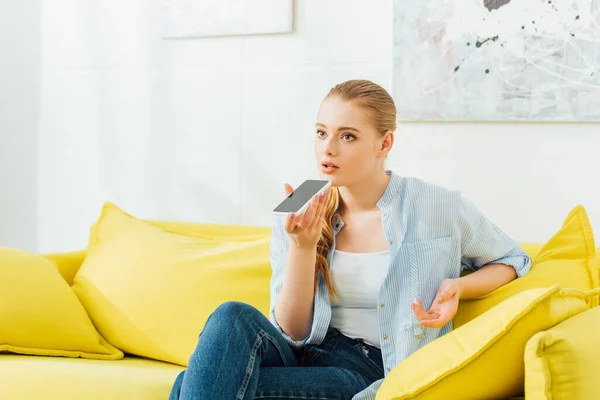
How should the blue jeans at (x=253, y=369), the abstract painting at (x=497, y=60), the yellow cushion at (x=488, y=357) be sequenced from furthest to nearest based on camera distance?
1. the abstract painting at (x=497, y=60)
2. the blue jeans at (x=253, y=369)
3. the yellow cushion at (x=488, y=357)

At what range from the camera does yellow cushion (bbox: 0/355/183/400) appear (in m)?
1.77

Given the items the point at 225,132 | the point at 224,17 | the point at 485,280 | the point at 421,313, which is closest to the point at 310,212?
the point at 421,313

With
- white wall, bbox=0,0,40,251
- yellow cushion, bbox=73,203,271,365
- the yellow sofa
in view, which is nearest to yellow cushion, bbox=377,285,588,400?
the yellow sofa

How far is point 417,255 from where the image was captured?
1838mm

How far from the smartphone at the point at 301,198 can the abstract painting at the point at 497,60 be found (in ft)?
2.30

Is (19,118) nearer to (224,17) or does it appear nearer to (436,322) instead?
(224,17)

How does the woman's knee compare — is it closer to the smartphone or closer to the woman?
the woman

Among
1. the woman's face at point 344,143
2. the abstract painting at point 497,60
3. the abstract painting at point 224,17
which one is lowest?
the woman's face at point 344,143

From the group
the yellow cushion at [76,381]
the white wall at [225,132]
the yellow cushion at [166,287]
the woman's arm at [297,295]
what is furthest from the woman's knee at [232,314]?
the white wall at [225,132]

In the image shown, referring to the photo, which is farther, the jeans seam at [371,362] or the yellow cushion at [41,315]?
the yellow cushion at [41,315]

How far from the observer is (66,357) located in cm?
215

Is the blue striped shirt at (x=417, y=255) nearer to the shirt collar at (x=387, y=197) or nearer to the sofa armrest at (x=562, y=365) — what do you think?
the shirt collar at (x=387, y=197)

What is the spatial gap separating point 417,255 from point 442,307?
142 millimetres

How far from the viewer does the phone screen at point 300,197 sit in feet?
5.60
